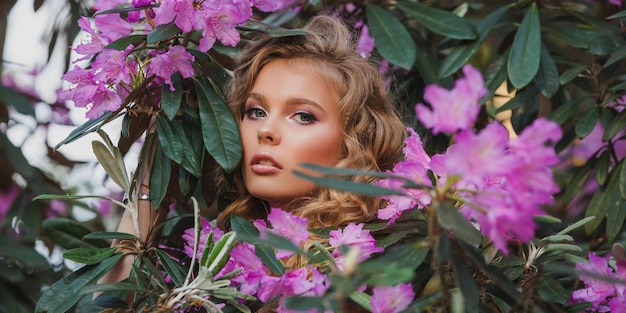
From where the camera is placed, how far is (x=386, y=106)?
5.98ft

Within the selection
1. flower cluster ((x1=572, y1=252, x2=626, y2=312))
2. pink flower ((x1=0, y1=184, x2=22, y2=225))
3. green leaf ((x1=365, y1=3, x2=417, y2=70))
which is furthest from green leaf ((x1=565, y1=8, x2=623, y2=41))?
pink flower ((x1=0, y1=184, x2=22, y2=225))

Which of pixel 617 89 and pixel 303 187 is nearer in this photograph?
pixel 303 187

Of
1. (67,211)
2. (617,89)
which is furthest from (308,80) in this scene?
(67,211)

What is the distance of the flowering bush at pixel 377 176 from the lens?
99cm

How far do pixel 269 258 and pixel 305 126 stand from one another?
0.38 meters

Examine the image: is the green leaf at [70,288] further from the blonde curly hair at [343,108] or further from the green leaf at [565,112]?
the green leaf at [565,112]

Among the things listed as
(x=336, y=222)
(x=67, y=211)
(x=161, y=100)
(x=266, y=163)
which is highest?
(x=161, y=100)

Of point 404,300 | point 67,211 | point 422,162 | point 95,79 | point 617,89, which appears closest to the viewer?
point 404,300

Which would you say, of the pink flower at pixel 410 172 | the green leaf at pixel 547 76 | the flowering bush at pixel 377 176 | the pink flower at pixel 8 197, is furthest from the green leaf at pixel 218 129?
the pink flower at pixel 8 197

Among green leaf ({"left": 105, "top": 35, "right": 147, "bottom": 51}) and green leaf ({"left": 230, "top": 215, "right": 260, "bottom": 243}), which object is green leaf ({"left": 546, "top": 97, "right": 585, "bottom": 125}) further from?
green leaf ({"left": 105, "top": 35, "right": 147, "bottom": 51})

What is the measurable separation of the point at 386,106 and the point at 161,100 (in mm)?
515

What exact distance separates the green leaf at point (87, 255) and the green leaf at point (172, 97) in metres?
0.28

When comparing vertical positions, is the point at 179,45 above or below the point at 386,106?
above

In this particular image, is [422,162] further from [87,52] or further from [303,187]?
[87,52]
